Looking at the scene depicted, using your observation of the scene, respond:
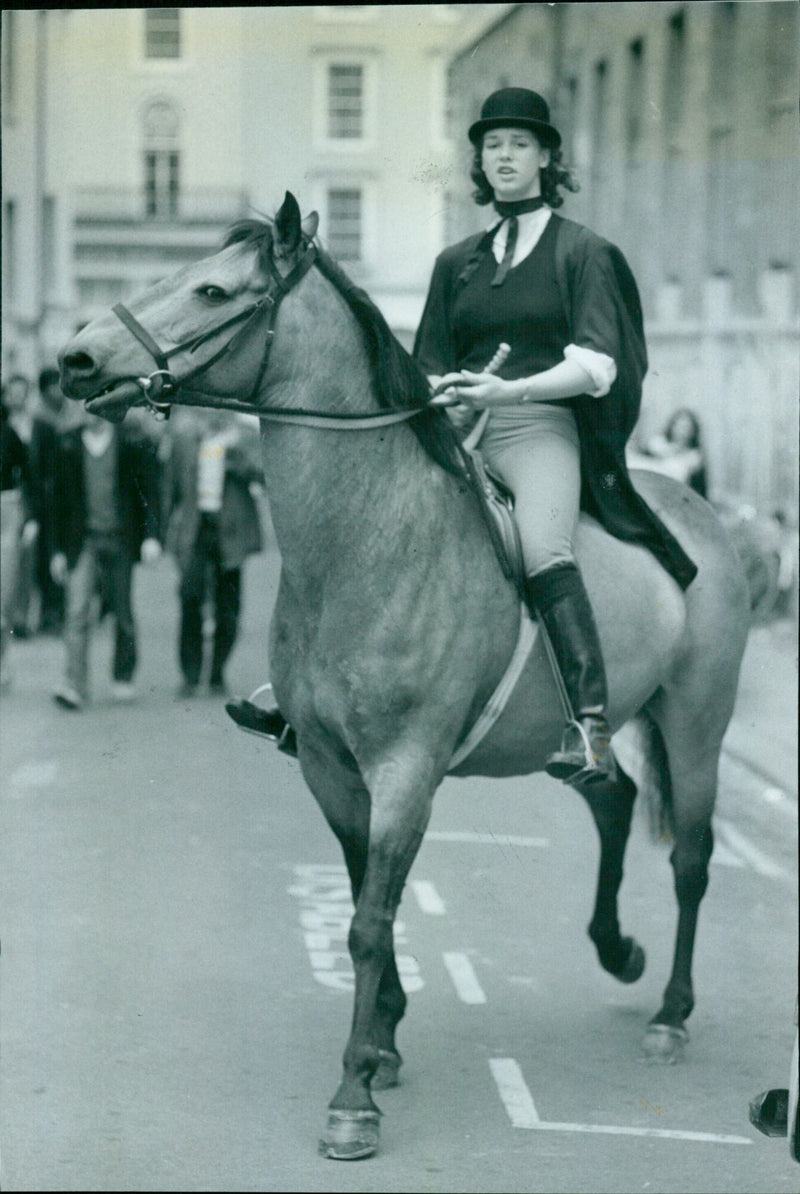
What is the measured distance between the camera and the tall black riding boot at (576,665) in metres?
6.47

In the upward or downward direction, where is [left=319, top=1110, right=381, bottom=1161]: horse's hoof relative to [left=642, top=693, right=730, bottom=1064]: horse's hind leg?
downward

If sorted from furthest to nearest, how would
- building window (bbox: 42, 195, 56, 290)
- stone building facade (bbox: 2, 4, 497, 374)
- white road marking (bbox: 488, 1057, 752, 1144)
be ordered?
1. building window (bbox: 42, 195, 56, 290)
2. stone building facade (bbox: 2, 4, 497, 374)
3. white road marking (bbox: 488, 1057, 752, 1144)

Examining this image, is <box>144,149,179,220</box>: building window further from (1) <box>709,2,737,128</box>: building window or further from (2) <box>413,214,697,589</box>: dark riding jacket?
(1) <box>709,2,737,128</box>: building window

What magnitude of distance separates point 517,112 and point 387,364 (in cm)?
94

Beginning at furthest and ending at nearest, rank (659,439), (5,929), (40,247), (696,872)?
(659,439) → (40,247) → (5,929) → (696,872)

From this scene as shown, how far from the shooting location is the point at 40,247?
31.6ft

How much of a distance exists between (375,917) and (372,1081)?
2.48ft

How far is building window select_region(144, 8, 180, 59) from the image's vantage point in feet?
21.8

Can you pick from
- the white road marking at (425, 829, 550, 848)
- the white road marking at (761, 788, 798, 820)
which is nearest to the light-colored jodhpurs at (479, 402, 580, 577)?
the white road marking at (425, 829, 550, 848)

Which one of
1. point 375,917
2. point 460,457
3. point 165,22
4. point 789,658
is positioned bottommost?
point 789,658

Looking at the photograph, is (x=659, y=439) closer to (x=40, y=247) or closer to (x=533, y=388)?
(x=40, y=247)

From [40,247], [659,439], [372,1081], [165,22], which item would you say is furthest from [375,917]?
[659,439]

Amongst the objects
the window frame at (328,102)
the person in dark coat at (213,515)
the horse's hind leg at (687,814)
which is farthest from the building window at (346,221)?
the person in dark coat at (213,515)

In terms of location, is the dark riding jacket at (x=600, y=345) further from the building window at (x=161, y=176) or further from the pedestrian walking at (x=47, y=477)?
the pedestrian walking at (x=47, y=477)
